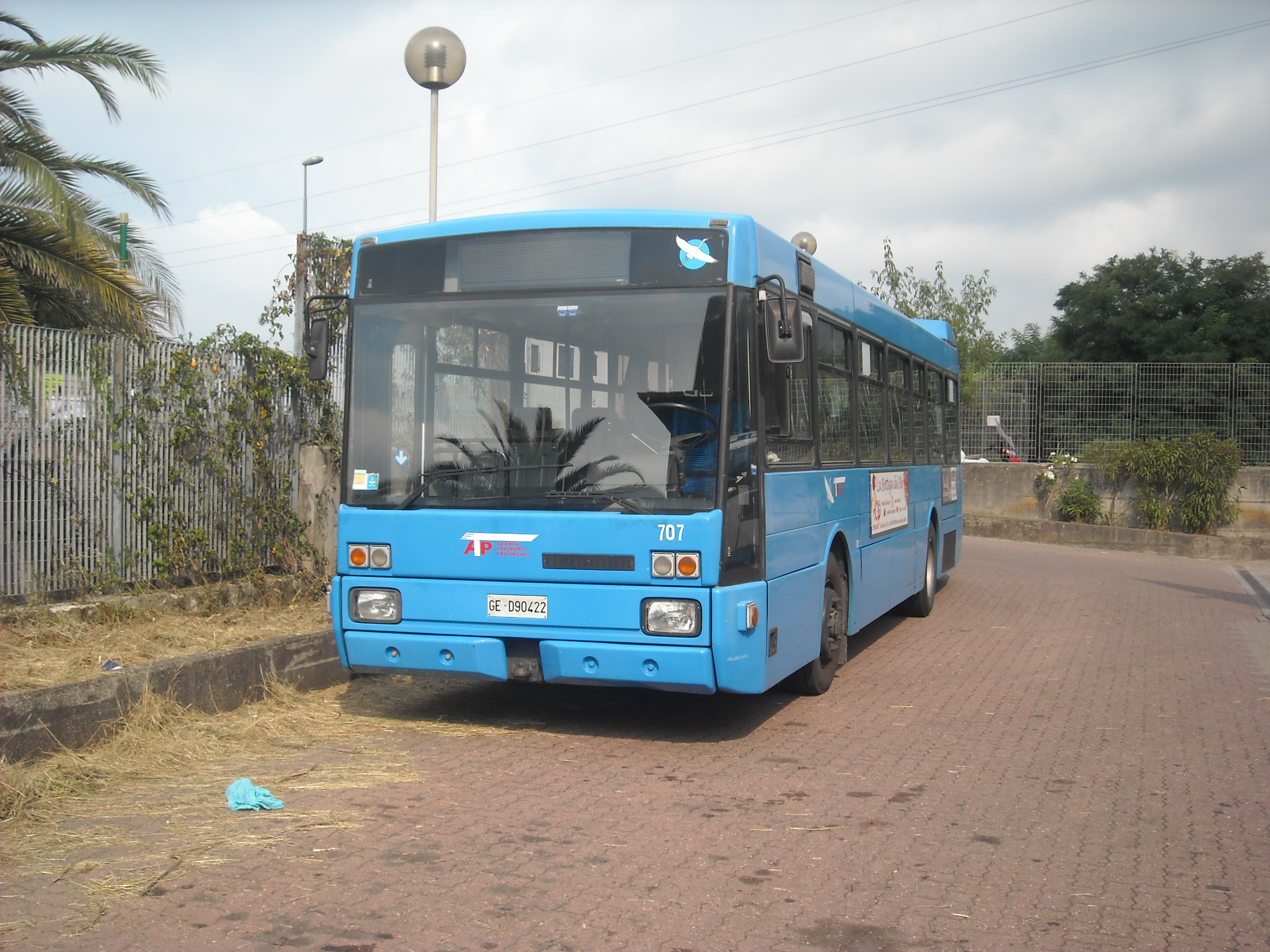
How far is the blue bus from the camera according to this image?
6344mm

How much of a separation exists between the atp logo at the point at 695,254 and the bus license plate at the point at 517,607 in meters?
2.02

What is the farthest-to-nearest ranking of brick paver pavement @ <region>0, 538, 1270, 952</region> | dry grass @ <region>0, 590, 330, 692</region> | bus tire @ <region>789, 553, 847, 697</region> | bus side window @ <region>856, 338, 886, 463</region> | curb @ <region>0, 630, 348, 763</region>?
bus side window @ <region>856, 338, 886, 463</region>, bus tire @ <region>789, 553, 847, 697</region>, dry grass @ <region>0, 590, 330, 692</region>, curb @ <region>0, 630, 348, 763</region>, brick paver pavement @ <region>0, 538, 1270, 952</region>

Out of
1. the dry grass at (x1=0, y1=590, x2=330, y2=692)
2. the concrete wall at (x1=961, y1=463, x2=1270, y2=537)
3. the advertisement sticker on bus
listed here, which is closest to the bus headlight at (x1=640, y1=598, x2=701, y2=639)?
the dry grass at (x1=0, y1=590, x2=330, y2=692)

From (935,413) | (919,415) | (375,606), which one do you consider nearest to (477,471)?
(375,606)

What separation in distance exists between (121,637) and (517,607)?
3.27 meters

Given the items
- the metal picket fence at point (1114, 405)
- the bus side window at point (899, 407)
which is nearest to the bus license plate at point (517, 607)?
the bus side window at point (899, 407)

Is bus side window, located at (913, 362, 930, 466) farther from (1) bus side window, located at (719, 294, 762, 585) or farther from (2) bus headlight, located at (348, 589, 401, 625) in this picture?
(2) bus headlight, located at (348, 589, 401, 625)

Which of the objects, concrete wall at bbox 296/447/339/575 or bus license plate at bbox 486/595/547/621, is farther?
concrete wall at bbox 296/447/339/575

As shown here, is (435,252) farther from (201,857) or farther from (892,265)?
(892,265)

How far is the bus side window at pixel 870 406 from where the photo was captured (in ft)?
31.0

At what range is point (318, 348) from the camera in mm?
7426

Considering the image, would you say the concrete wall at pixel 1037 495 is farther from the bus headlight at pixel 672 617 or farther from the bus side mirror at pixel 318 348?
the bus headlight at pixel 672 617

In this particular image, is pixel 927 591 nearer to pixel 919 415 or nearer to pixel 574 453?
pixel 919 415

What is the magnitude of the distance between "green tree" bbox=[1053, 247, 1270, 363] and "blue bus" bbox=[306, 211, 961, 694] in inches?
1491
